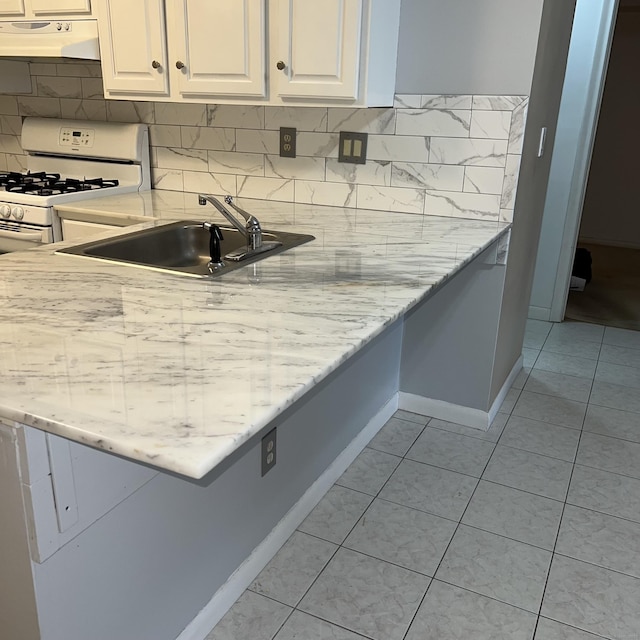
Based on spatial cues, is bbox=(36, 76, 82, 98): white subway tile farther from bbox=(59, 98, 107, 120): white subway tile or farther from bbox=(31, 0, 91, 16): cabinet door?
bbox=(31, 0, 91, 16): cabinet door

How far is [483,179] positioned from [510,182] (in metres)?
0.10

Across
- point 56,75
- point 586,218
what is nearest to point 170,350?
point 56,75

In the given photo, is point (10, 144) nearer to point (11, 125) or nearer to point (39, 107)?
point (11, 125)

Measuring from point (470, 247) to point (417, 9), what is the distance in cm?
98

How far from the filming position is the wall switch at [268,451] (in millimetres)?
1751

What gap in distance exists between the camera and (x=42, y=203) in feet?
7.78

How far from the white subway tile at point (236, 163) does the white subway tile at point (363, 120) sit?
0.37 metres

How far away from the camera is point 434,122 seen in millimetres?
2305

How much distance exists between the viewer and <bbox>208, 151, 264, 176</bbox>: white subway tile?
267 cm

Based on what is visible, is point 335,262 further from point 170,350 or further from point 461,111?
point 461,111

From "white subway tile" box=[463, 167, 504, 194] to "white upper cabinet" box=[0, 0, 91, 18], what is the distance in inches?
63.3

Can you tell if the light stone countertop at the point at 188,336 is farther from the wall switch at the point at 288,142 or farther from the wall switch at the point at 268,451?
the wall switch at the point at 288,142

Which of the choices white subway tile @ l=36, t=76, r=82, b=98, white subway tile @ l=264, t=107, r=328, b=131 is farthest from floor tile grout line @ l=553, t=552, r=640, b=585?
white subway tile @ l=36, t=76, r=82, b=98

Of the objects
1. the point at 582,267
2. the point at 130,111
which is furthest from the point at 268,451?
the point at 582,267
